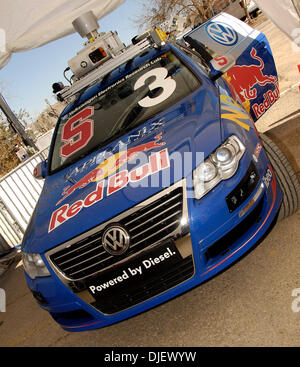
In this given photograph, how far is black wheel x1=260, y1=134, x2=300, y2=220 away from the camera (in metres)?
2.48

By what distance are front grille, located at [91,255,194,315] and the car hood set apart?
1.52ft

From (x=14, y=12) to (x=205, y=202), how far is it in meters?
4.03

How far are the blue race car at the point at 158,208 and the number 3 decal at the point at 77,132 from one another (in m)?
0.32

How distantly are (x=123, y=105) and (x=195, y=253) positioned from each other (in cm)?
171

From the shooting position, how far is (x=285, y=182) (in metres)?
2.49

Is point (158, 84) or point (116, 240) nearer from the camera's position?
point (116, 240)

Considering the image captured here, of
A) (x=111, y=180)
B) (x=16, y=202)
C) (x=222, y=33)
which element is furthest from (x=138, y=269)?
(x=16, y=202)

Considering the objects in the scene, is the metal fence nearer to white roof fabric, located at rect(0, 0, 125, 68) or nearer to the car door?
white roof fabric, located at rect(0, 0, 125, 68)

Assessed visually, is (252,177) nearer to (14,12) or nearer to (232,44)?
(232,44)

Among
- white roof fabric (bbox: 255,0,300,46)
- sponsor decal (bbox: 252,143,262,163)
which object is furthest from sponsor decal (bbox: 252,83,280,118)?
sponsor decal (bbox: 252,143,262,163)

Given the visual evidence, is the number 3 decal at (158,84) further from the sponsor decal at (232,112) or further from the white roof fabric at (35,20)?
the white roof fabric at (35,20)

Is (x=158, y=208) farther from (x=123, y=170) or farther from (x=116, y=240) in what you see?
(x=123, y=170)

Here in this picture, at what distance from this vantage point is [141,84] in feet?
10.4
